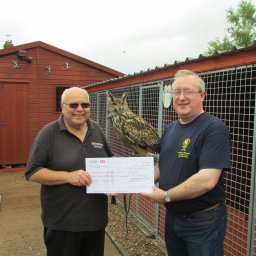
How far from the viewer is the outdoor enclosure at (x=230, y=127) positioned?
3494 mm

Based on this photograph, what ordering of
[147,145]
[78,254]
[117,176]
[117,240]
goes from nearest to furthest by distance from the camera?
[117,176] < [78,254] < [147,145] < [117,240]

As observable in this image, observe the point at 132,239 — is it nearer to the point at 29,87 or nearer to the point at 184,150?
the point at 184,150

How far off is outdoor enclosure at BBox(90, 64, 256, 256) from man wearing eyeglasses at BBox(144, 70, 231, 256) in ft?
2.84

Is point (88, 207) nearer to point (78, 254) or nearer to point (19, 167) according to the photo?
point (78, 254)

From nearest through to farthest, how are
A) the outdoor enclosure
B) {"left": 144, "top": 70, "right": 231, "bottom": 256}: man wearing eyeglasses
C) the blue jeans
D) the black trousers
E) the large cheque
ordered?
{"left": 144, "top": 70, "right": 231, "bottom": 256}: man wearing eyeglasses < the blue jeans < the large cheque < the black trousers < the outdoor enclosure

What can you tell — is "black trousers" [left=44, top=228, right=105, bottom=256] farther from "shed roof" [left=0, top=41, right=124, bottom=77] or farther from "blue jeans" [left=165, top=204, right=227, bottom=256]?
"shed roof" [left=0, top=41, right=124, bottom=77]

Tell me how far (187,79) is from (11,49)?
914cm

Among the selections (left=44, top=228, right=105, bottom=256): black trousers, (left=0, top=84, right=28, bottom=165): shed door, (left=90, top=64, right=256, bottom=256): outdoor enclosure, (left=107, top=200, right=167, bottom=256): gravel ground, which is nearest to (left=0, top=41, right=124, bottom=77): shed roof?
(left=0, top=84, right=28, bottom=165): shed door

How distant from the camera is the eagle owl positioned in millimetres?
3584

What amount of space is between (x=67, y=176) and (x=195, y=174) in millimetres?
974

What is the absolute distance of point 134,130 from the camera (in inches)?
141

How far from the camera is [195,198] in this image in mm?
2232

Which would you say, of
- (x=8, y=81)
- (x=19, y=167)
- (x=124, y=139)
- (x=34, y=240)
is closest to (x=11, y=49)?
(x=8, y=81)

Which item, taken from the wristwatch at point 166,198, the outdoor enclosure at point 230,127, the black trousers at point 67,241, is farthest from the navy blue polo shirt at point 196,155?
the outdoor enclosure at point 230,127
